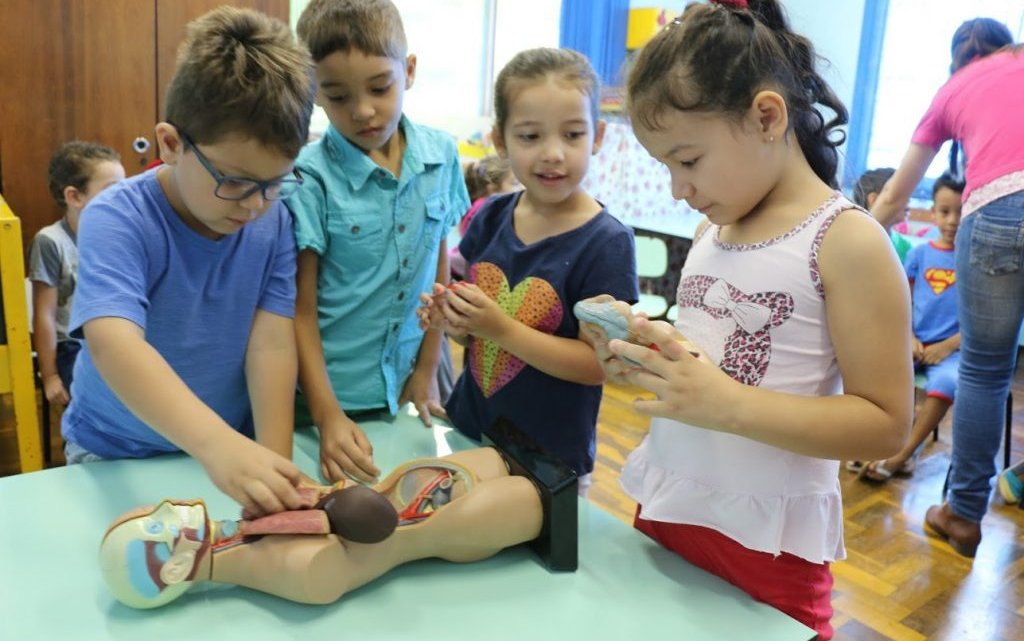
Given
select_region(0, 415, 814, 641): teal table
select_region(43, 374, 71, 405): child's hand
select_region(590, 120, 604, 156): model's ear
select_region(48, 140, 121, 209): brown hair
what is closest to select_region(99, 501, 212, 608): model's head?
select_region(0, 415, 814, 641): teal table

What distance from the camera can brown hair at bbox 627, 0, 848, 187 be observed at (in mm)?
810

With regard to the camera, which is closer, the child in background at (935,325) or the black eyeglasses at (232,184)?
the black eyeglasses at (232,184)

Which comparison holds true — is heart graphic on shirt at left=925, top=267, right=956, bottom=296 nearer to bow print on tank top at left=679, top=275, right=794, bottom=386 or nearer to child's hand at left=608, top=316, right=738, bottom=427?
bow print on tank top at left=679, top=275, right=794, bottom=386

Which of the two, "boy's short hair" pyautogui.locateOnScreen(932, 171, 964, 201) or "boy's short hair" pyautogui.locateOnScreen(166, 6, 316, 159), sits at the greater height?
"boy's short hair" pyautogui.locateOnScreen(166, 6, 316, 159)

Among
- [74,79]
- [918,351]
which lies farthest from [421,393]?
[74,79]

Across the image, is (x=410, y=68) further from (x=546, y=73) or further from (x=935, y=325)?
(x=935, y=325)

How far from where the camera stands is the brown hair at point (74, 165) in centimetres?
→ 268

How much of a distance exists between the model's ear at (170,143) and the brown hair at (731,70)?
0.53 meters

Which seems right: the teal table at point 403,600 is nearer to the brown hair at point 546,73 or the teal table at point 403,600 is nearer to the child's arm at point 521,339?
the child's arm at point 521,339

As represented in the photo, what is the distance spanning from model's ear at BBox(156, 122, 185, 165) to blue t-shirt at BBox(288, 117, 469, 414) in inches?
8.3

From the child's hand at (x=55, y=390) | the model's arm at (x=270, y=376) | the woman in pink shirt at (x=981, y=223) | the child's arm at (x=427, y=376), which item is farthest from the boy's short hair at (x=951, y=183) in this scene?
the child's hand at (x=55, y=390)

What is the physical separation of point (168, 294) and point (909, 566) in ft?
6.76

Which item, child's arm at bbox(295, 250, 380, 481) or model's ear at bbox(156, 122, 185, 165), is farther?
child's arm at bbox(295, 250, 380, 481)

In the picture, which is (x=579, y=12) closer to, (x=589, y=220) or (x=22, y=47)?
(x=22, y=47)
